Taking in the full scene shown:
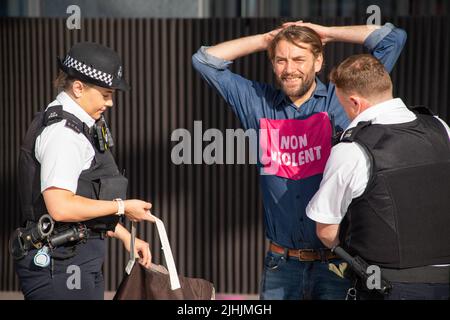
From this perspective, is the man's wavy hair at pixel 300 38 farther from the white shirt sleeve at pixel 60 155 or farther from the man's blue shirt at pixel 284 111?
the white shirt sleeve at pixel 60 155

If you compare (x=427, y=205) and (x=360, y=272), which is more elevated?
(x=427, y=205)

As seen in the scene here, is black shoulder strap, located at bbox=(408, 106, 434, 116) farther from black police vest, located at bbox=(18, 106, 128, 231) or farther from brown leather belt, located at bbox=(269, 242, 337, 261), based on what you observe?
black police vest, located at bbox=(18, 106, 128, 231)

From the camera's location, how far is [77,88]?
13.5 feet

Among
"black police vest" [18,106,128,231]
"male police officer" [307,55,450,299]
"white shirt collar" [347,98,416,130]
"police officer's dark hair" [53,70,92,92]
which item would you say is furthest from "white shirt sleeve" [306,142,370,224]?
"police officer's dark hair" [53,70,92,92]

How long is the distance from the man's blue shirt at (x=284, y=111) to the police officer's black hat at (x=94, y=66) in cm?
69

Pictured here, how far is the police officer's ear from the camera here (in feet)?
13.5

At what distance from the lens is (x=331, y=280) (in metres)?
4.27

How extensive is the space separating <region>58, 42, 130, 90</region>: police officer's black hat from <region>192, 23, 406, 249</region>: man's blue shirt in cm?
69
